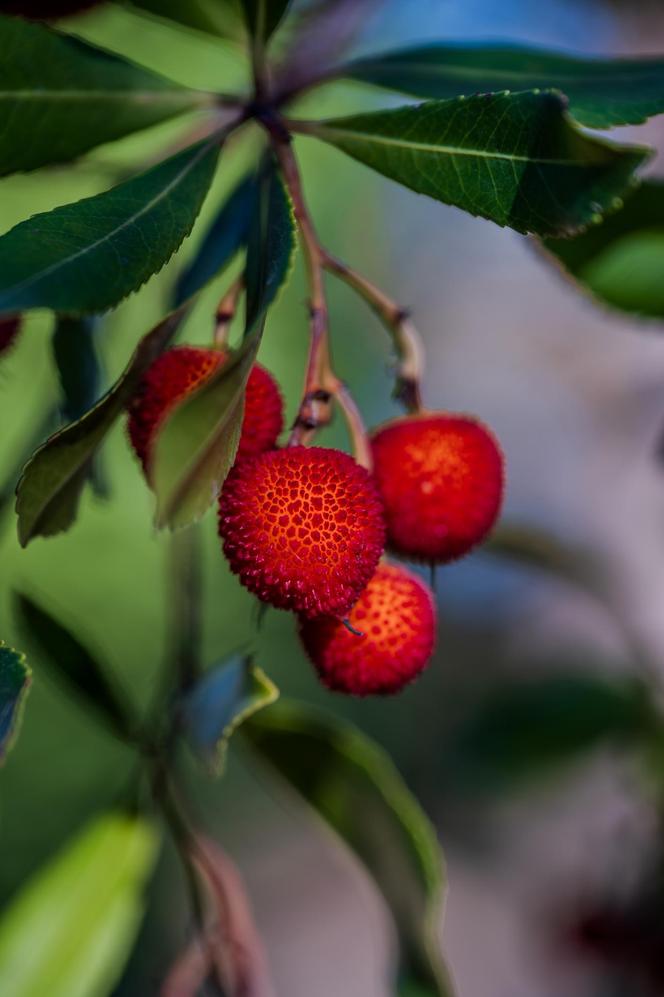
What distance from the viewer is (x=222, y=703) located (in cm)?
87

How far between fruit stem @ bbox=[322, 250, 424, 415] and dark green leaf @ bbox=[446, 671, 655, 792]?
47.1 inches

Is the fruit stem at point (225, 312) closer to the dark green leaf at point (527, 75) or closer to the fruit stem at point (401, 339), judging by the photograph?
the fruit stem at point (401, 339)

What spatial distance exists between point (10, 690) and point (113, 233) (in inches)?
11.4

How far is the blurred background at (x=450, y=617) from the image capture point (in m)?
2.16

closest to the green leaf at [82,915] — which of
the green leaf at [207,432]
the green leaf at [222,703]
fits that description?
the green leaf at [222,703]

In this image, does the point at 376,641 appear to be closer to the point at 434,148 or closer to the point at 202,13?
the point at 434,148

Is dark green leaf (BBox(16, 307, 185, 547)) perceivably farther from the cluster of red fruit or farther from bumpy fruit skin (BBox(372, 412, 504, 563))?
bumpy fruit skin (BBox(372, 412, 504, 563))

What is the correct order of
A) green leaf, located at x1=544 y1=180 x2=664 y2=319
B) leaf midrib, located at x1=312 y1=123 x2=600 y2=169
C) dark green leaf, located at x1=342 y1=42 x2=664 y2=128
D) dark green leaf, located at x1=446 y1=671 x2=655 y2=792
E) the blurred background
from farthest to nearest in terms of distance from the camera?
the blurred background
dark green leaf, located at x1=446 y1=671 x2=655 y2=792
green leaf, located at x1=544 y1=180 x2=664 y2=319
dark green leaf, located at x1=342 y1=42 x2=664 y2=128
leaf midrib, located at x1=312 y1=123 x2=600 y2=169

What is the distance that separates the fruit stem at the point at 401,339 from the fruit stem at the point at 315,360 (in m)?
0.05

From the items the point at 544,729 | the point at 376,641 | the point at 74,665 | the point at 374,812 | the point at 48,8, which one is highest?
the point at 48,8

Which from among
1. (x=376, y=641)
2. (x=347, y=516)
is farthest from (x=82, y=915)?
(x=347, y=516)

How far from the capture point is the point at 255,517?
0.67 meters

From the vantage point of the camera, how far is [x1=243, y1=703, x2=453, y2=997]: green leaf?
3.42ft

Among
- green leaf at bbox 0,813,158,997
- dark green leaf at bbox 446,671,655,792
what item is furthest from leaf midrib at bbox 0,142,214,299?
dark green leaf at bbox 446,671,655,792
